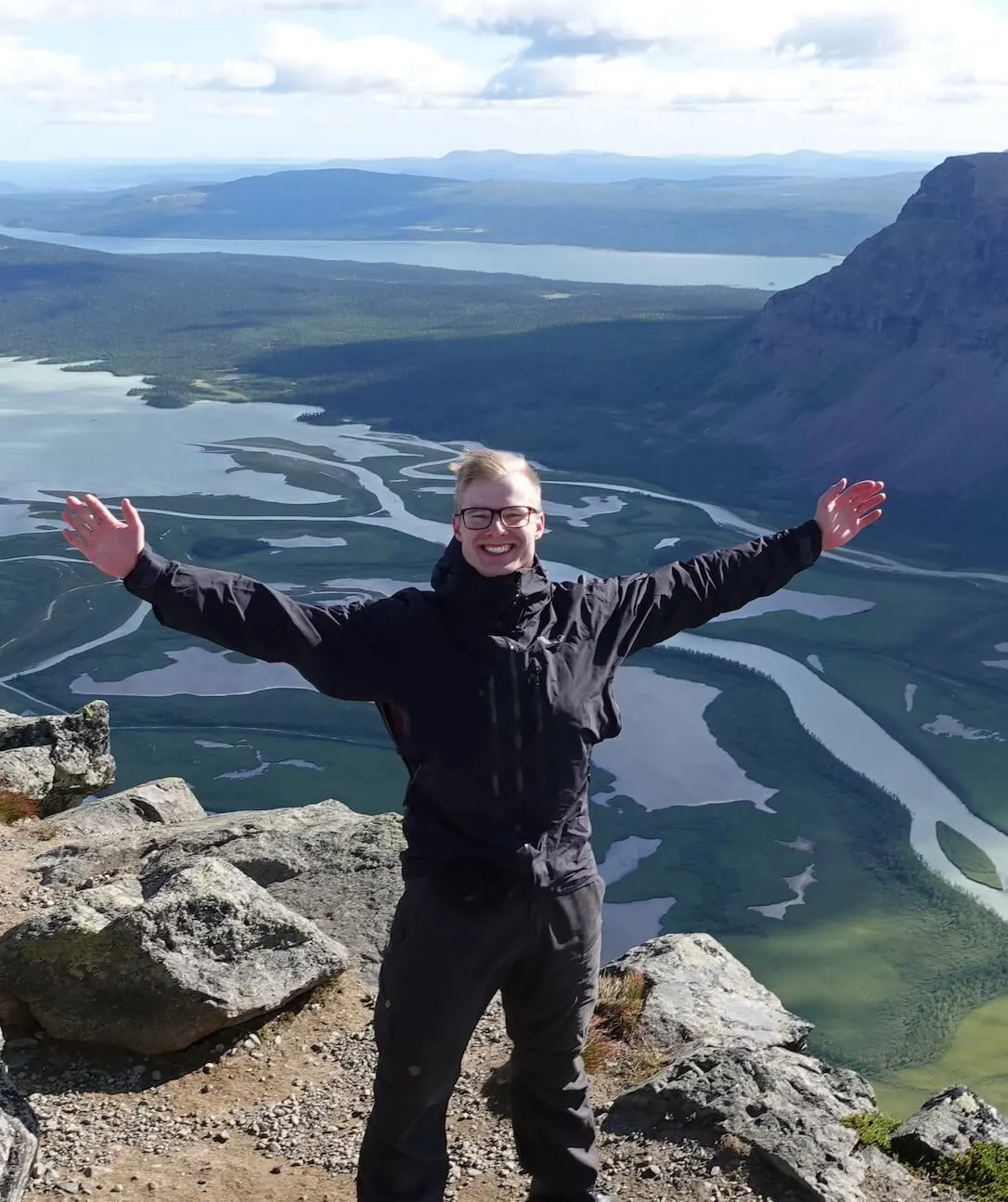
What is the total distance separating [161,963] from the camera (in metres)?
11.5

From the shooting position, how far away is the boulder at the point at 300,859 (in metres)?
14.5

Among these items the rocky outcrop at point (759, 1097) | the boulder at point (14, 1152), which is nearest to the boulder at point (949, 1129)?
the rocky outcrop at point (759, 1097)

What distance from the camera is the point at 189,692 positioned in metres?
124

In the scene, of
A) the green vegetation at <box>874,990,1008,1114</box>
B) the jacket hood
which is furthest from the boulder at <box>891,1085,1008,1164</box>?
the green vegetation at <box>874,990,1008,1114</box>

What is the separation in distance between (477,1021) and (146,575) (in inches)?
121

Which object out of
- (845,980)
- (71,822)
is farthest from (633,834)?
(71,822)

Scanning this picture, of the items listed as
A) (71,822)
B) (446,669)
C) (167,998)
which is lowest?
(71,822)

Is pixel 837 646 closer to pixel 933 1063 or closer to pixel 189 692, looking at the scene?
pixel 189 692

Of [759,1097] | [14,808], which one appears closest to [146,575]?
[759,1097]

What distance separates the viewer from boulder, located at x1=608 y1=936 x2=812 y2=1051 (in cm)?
1208

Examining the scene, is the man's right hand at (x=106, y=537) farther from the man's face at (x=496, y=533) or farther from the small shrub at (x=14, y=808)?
the small shrub at (x=14, y=808)

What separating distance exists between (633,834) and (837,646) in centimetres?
5307

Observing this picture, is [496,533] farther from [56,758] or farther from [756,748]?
[756,748]

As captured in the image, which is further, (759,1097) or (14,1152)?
(759,1097)
